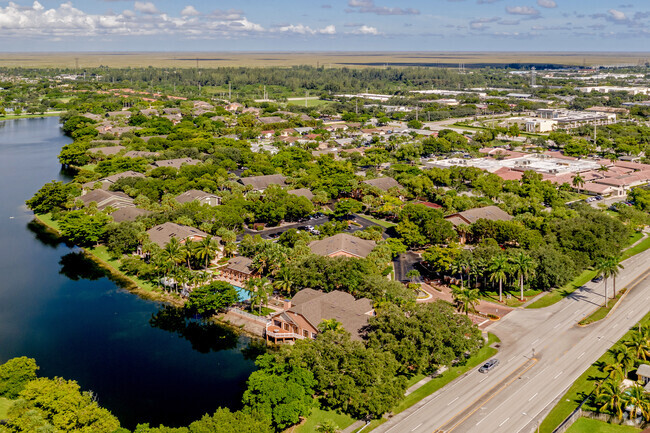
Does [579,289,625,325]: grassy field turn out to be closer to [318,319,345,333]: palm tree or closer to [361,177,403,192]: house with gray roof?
[318,319,345,333]: palm tree

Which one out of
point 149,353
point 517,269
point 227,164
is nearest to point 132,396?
point 149,353

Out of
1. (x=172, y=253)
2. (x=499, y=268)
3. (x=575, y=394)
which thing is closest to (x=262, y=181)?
(x=172, y=253)

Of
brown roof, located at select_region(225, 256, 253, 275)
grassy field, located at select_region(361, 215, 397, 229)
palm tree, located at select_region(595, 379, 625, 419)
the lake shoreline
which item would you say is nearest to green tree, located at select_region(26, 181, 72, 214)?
the lake shoreline

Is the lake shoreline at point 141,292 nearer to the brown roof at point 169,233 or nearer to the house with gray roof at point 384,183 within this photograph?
the brown roof at point 169,233

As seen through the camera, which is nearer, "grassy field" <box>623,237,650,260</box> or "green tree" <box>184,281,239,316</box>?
"green tree" <box>184,281,239,316</box>

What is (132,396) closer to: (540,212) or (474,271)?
(474,271)
